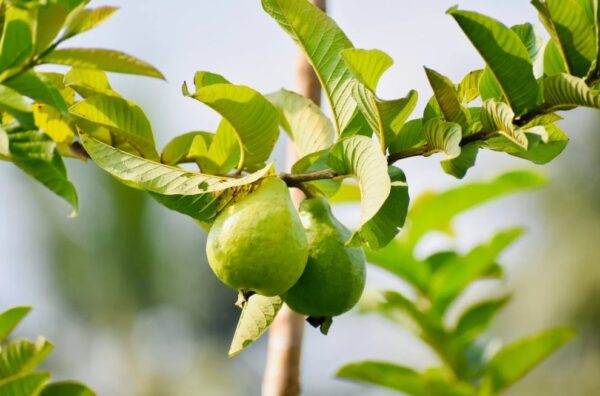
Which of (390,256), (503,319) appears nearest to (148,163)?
(390,256)

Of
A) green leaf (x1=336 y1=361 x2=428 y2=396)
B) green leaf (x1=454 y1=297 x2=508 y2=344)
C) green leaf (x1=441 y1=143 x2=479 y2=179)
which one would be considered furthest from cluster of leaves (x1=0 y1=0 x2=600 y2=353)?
green leaf (x1=454 y1=297 x2=508 y2=344)

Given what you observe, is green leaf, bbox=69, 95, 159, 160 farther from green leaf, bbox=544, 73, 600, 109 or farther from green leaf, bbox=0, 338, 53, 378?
green leaf, bbox=544, 73, 600, 109

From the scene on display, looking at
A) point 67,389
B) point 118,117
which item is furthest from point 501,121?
point 67,389

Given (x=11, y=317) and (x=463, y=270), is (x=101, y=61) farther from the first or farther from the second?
(x=463, y=270)

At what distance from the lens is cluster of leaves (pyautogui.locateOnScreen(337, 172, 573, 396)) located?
1898 millimetres

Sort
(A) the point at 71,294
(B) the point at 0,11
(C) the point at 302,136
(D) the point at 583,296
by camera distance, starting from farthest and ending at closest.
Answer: (A) the point at 71,294, (D) the point at 583,296, (C) the point at 302,136, (B) the point at 0,11

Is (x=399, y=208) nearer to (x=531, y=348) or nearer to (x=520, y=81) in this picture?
(x=520, y=81)

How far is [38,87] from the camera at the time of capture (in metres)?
0.89

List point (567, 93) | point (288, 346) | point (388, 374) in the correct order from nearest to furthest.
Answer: point (567, 93) → point (288, 346) → point (388, 374)

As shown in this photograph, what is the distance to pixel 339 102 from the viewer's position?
2.97 ft

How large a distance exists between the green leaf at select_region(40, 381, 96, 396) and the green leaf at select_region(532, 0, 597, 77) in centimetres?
69

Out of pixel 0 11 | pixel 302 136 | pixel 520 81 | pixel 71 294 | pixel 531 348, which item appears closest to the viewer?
pixel 520 81

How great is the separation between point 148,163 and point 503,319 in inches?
336

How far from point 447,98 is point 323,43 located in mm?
165
